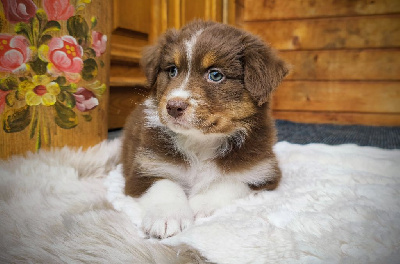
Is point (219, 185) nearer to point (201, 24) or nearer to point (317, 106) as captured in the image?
point (201, 24)

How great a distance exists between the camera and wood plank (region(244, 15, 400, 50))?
15.1ft

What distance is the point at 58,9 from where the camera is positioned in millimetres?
1912

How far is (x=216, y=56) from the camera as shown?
1.58 m

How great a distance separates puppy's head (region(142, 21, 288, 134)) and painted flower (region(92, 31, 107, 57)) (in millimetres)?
653

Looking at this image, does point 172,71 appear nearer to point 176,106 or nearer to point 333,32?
point 176,106

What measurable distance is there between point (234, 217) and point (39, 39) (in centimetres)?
141

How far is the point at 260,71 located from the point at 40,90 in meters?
1.21

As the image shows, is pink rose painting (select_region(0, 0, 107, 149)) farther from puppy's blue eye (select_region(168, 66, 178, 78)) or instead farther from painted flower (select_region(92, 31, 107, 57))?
puppy's blue eye (select_region(168, 66, 178, 78))

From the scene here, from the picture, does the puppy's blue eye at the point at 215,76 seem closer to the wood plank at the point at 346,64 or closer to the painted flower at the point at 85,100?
A: the painted flower at the point at 85,100

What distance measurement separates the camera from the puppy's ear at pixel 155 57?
1.82 meters

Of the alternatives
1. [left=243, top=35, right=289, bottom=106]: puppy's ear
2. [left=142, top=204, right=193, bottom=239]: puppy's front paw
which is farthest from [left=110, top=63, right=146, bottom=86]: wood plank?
[left=142, top=204, right=193, bottom=239]: puppy's front paw

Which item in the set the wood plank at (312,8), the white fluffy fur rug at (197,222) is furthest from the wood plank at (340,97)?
the white fluffy fur rug at (197,222)

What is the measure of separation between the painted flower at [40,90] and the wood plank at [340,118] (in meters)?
3.81

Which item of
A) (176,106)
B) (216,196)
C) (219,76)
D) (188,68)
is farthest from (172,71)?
(216,196)
